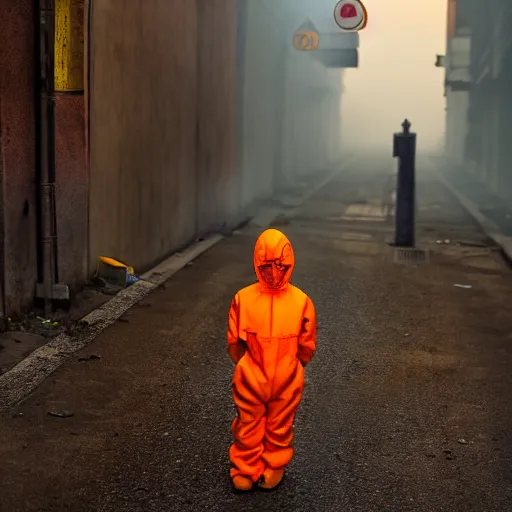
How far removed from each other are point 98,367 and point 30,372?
52 centimetres

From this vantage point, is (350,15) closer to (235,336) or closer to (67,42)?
(67,42)

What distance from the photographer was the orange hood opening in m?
4.02

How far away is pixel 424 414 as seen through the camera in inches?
217

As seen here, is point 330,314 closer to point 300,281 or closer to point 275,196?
point 300,281

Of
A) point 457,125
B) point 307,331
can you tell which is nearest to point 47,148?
point 307,331

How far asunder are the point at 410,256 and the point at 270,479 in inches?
343

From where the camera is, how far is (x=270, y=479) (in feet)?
13.9

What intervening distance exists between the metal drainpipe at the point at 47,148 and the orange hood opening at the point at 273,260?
392 centimetres

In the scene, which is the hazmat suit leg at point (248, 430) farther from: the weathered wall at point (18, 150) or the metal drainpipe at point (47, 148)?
the metal drainpipe at point (47, 148)

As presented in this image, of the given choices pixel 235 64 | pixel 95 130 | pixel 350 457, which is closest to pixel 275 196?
pixel 235 64

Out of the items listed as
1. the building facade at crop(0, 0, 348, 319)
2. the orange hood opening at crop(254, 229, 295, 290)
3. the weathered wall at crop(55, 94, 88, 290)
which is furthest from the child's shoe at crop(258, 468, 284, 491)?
the weathered wall at crop(55, 94, 88, 290)

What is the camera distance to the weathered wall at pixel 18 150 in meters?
6.93

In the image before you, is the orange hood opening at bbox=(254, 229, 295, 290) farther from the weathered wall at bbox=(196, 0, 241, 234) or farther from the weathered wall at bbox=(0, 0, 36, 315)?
the weathered wall at bbox=(196, 0, 241, 234)

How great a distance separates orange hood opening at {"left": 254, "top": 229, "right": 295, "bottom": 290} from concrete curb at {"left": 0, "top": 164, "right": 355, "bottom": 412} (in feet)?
7.20
